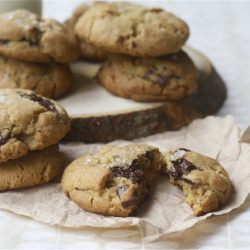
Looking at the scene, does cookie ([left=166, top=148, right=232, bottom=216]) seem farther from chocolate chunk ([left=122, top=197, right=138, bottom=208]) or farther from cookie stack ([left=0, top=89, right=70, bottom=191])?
cookie stack ([left=0, top=89, right=70, bottom=191])

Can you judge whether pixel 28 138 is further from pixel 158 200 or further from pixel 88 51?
pixel 88 51

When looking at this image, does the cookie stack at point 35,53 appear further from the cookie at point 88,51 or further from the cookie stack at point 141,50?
the cookie at point 88,51

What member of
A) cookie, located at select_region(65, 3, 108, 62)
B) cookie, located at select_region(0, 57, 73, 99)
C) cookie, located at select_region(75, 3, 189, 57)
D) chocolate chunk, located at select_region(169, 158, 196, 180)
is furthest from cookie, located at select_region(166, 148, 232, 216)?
cookie, located at select_region(65, 3, 108, 62)

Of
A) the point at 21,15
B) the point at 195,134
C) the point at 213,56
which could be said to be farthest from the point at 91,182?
the point at 213,56

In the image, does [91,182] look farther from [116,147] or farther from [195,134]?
[195,134]

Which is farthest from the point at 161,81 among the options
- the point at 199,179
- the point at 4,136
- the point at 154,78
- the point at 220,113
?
the point at 4,136

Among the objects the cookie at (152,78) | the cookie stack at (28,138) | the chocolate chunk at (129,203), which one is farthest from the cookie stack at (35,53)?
the chocolate chunk at (129,203)
